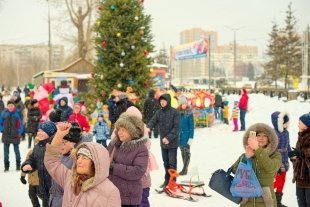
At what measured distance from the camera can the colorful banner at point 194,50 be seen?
28.6 meters

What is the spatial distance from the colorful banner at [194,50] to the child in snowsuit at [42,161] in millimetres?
24046

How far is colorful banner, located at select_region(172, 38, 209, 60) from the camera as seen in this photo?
28.6 metres

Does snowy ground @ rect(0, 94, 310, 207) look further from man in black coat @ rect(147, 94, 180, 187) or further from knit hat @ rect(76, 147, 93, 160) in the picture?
knit hat @ rect(76, 147, 93, 160)

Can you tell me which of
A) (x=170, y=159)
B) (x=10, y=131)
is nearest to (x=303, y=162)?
(x=170, y=159)

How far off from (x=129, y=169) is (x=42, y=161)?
1409mm

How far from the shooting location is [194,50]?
98.1 ft

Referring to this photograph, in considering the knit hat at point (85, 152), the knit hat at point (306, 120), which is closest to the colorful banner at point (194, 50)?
the knit hat at point (306, 120)

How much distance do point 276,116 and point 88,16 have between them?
34.1 meters

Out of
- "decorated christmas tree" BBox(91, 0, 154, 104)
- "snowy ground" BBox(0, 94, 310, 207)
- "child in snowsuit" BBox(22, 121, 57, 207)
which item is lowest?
"snowy ground" BBox(0, 94, 310, 207)

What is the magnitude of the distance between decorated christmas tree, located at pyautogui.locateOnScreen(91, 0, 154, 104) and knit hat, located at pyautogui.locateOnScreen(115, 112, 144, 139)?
11327mm

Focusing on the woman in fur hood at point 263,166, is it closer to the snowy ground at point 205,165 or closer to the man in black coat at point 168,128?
the snowy ground at point 205,165

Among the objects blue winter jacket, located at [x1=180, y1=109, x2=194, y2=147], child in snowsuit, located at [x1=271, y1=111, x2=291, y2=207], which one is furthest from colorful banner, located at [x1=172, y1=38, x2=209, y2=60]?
child in snowsuit, located at [x1=271, y1=111, x2=291, y2=207]

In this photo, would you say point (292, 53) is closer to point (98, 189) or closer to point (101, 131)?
point (101, 131)

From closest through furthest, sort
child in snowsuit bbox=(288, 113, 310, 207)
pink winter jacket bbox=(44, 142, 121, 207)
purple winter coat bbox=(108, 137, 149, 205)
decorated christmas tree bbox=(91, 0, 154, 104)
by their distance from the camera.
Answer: pink winter jacket bbox=(44, 142, 121, 207), purple winter coat bbox=(108, 137, 149, 205), child in snowsuit bbox=(288, 113, 310, 207), decorated christmas tree bbox=(91, 0, 154, 104)
